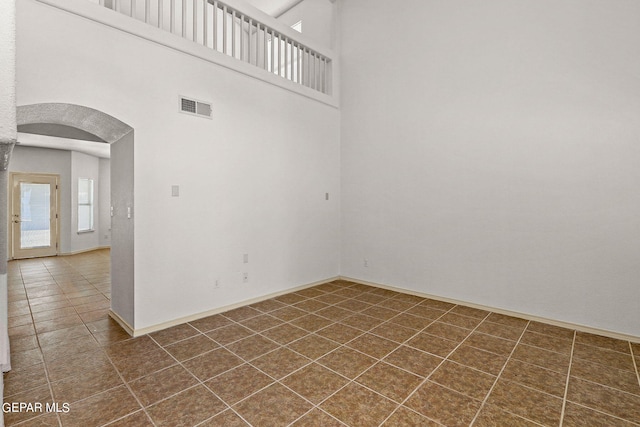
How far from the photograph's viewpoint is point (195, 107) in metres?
3.51

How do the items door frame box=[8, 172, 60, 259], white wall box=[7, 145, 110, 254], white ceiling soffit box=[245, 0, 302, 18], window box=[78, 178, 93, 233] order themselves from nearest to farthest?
white ceiling soffit box=[245, 0, 302, 18] → door frame box=[8, 172, 60, 259] → white wall box=[7, 145, 110, 254] → window box=[78, 178, 93, 233]

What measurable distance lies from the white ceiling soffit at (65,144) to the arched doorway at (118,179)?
4147 millimetres

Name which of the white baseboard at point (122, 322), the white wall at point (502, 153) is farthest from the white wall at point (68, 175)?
the white wall at point (502, 153)

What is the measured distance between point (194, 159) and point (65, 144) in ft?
20.5

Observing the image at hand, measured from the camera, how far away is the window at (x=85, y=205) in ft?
28.9

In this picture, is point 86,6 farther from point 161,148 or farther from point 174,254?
point 174,254

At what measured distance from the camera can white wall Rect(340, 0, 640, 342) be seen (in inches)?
121

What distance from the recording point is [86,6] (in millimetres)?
2707

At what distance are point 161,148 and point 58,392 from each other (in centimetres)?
224

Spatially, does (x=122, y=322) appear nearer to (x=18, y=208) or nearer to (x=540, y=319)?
(x=540, y=319)

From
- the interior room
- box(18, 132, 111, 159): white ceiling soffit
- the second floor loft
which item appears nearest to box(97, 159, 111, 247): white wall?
box(18, 132, 111, 159): white ceiling soffit

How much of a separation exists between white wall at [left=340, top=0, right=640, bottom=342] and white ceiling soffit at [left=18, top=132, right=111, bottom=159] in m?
6.38

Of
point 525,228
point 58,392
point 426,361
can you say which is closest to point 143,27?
point 58,392

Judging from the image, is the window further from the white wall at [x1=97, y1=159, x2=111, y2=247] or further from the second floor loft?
the second floor loft
